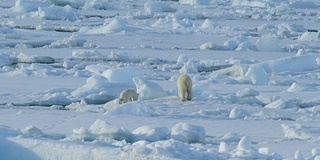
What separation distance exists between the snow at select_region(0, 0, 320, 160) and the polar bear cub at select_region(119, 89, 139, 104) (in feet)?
0.31

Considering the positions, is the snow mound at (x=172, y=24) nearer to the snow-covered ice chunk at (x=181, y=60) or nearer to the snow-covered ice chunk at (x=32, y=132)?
the snow-covered ice chunk at (x=181, y=60)

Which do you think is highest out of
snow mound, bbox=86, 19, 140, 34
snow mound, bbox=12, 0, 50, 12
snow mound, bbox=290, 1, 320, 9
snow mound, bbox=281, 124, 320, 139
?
snow mound, bbox=290, 1, 320, 9

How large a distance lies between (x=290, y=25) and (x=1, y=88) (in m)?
8.46

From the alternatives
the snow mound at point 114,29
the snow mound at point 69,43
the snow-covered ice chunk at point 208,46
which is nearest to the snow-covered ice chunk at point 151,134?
the snow-covered ice chunk at point 208,46

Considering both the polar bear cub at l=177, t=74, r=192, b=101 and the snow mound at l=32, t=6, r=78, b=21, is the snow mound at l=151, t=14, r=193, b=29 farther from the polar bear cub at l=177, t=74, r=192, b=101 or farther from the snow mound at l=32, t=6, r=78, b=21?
the polar bear cub at l=177, t=74, r=192, b=101

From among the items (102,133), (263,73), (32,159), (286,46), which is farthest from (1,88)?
(286,46)

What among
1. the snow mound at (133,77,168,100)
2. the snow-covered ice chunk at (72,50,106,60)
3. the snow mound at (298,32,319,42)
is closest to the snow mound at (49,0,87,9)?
the snow mound at (298,32,319,42)

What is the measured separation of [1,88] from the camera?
25.9ft

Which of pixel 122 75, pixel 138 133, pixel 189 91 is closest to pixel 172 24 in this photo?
pixel 122 75

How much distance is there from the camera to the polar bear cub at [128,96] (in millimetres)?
6824

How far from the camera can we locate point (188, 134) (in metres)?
4.89

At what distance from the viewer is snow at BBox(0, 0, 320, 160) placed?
4.30m

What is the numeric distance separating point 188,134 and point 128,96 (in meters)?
2.09

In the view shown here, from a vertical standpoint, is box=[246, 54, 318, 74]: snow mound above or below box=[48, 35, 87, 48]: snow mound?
below
